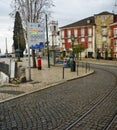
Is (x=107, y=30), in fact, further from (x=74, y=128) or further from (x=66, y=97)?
(x=74, y=128)

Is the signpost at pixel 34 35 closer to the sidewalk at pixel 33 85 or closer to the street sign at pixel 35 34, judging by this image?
the street sign at pixel 35 34

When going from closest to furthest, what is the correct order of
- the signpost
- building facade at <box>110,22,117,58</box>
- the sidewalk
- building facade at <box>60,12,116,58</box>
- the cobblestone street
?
the cobblestone street → the sidewalk → the signpost → building facade at <box>110,22,117,58</box> → building facade at <box>60,12,116,58</box>

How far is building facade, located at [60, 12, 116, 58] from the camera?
7456 centimetres

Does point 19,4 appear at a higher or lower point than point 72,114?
higher

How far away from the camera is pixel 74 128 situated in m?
7.42

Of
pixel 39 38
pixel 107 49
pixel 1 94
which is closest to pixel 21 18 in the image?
pixel 39 38

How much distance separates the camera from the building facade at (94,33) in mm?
74562

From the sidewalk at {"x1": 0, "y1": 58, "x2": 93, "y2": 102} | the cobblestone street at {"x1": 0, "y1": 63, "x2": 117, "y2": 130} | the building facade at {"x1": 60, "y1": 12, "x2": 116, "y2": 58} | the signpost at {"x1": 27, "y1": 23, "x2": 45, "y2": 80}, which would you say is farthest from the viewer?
the building facade at {"x1": 60, "y1": 12, "x2": 116, "y2": 58}

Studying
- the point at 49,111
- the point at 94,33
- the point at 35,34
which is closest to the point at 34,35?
the point at 35,34

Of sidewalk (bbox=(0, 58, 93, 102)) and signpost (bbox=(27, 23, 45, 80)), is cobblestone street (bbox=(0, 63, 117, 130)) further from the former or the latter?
signpost (bbox=(27, 23, 45, 80))

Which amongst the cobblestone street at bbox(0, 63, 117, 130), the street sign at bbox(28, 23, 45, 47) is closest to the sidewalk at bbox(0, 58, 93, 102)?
the cobblestone street at bbox(0, 63, 117, 130)

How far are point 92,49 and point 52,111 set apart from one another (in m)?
70.5

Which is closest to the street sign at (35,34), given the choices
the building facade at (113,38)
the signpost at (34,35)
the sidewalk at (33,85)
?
the signpost at (34,35)

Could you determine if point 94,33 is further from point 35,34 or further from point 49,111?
point 49,111
